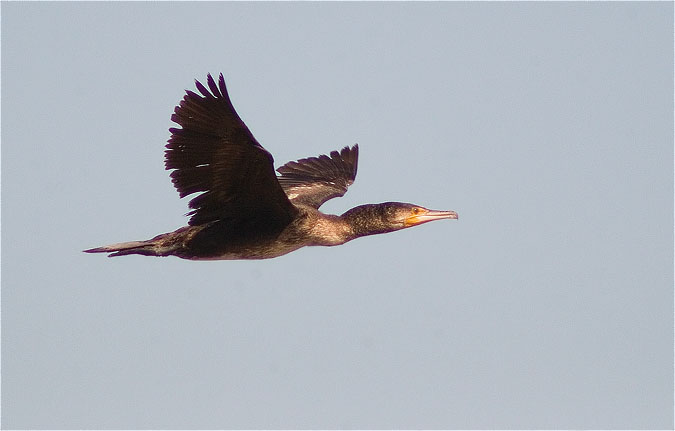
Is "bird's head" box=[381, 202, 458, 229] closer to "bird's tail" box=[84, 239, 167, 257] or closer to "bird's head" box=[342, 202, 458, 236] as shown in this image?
"bird's head" box=[342, 202, 458, 236]

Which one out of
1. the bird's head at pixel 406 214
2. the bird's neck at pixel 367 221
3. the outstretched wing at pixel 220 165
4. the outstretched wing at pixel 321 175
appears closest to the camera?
the outstretched wing at pixel 220 165

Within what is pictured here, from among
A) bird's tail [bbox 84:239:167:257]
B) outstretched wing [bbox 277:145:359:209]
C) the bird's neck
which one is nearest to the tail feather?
bird's tail [bbox 84:239:167:257]

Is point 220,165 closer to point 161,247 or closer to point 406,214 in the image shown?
point 161,247

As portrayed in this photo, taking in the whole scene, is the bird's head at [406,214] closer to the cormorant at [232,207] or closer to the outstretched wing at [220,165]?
the cormorant at [232,207]

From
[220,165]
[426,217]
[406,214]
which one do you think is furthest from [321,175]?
[220,165]

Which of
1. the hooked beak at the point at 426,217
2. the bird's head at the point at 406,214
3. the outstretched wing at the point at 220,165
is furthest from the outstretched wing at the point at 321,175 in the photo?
the outstretched wing at the point at 220,165

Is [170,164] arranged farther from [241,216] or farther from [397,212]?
[397,212]

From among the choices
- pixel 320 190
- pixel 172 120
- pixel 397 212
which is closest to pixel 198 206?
pixel 172 120
